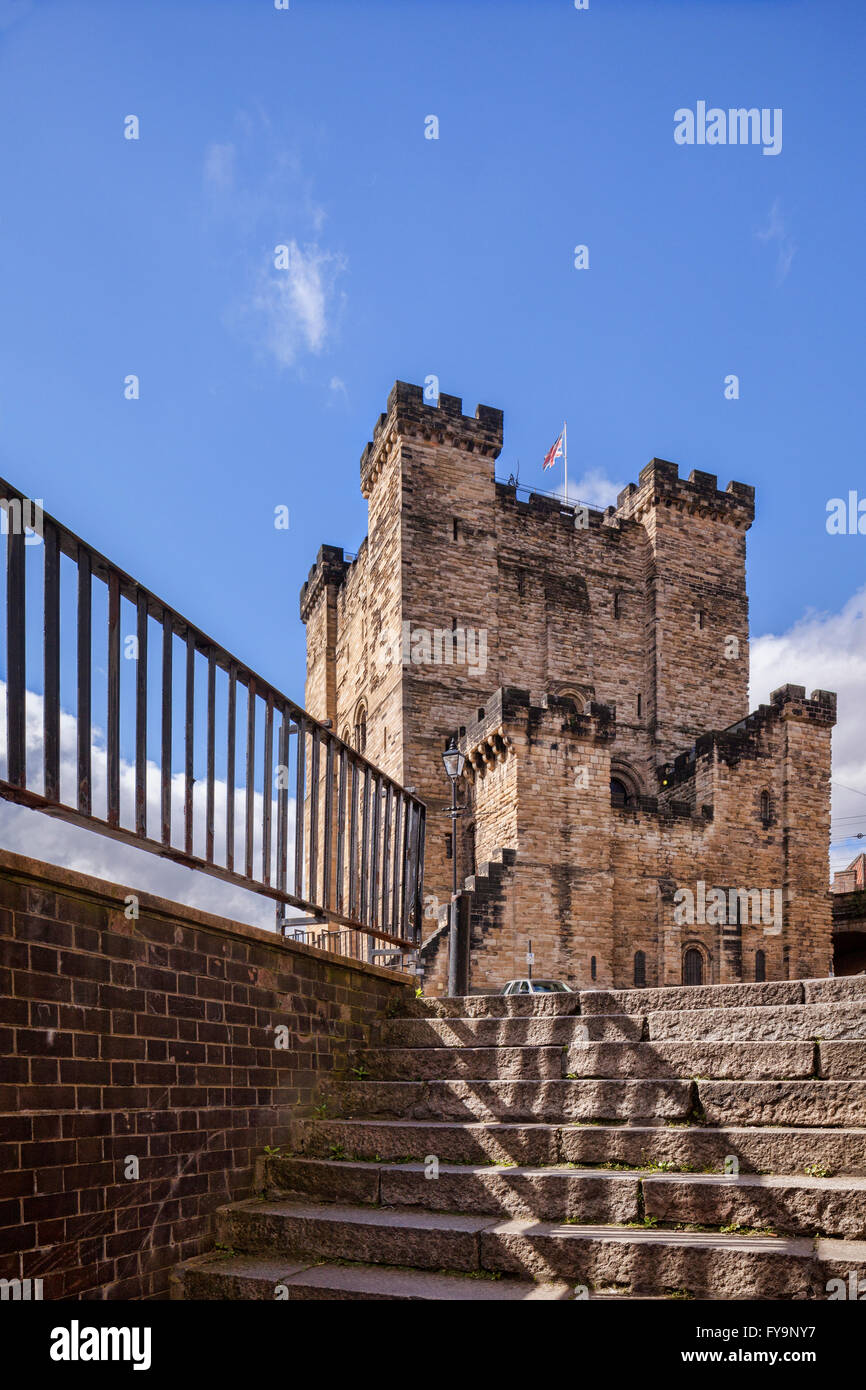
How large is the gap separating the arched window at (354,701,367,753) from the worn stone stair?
2447cm

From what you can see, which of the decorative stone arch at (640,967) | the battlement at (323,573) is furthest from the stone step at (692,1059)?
the battlement at (323,573)

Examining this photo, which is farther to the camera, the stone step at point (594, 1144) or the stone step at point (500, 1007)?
the stone step at point (500, 1007)

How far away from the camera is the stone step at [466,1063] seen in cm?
569

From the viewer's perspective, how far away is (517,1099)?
549cm

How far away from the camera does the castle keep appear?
896 inches

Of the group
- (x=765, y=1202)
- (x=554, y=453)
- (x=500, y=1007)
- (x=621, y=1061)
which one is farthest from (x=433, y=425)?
(x=765, y=1202)

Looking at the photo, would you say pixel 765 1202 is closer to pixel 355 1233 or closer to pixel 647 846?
pixel 355 1233

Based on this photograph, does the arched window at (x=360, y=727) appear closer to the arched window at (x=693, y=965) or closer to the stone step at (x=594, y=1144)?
the arched window at (x=693, y=965)

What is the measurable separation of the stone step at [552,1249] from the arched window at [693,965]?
2100 centimetres

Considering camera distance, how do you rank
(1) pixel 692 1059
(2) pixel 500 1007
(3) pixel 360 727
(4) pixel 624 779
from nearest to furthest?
(1) pixel 692 1059 → (2) pixel 500 1007 → (4) pixel 624 779 → (3) pixel 360 727

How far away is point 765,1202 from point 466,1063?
2.08 meters

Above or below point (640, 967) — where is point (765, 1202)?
above

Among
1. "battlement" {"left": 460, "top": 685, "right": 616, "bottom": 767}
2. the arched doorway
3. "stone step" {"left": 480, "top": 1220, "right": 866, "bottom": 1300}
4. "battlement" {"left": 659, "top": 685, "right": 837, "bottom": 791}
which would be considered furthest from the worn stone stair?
the arched doorway

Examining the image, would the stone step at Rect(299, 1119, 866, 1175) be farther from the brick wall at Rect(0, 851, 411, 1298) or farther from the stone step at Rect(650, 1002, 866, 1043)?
the stone step at Rect(650, 1002, 866, 1043)
